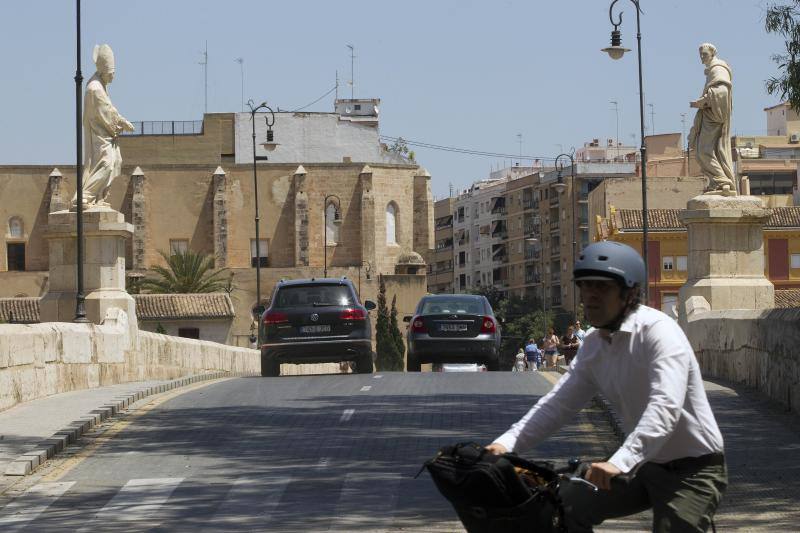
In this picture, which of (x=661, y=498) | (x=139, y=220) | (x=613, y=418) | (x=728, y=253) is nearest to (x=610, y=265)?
(x=661, y=498)

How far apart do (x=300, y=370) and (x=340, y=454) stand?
42.7 meters

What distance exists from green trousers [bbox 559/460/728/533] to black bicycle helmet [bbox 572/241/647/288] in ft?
2.14

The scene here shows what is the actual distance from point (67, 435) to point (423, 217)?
101530 millimetres

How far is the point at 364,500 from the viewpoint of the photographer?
37.3 ft

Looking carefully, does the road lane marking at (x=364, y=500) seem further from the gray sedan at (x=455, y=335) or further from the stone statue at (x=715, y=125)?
the gray sedan at (x=455, y=335)

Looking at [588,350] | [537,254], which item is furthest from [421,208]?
[588,350]

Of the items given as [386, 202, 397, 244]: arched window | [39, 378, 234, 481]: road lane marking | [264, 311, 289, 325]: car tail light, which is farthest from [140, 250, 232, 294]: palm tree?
[39, 378, 234, 481]: road lane marking

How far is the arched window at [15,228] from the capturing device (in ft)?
358

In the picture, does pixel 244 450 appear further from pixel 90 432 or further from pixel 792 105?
pixel 792 105

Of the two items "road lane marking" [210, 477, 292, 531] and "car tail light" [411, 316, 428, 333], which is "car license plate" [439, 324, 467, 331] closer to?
"car tail light" [411, 316, 428, 333]

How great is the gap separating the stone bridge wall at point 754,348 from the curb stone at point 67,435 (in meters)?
7.12

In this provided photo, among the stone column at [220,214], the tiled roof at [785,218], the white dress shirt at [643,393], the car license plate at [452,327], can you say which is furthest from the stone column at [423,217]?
the white dress shirt at [643,393]

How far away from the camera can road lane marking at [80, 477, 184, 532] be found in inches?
428

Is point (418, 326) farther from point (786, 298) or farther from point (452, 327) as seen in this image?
point (786, 298)
